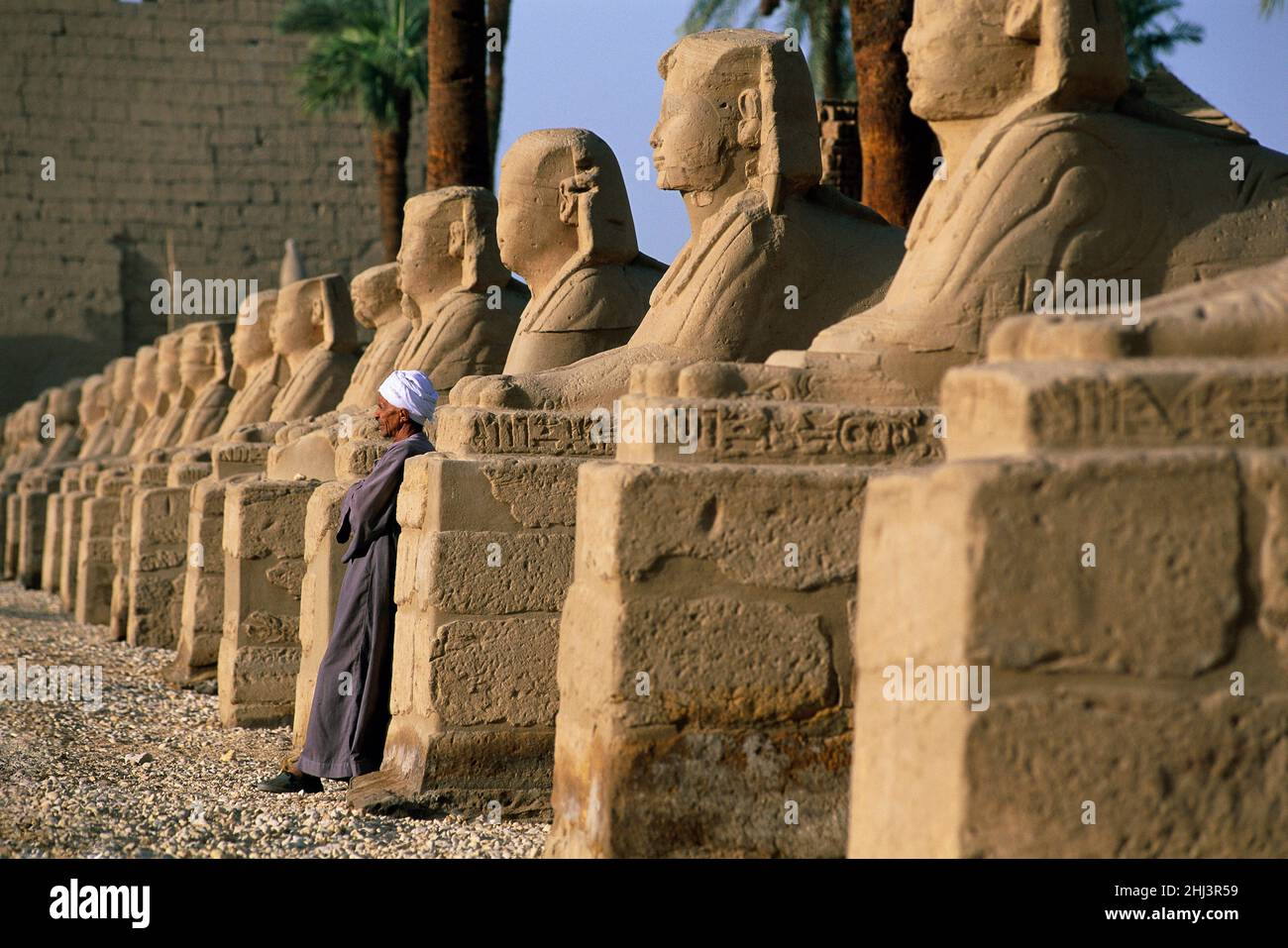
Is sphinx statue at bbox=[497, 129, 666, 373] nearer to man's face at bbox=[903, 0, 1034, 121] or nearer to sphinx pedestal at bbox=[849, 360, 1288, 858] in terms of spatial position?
man's face at bbox=[903, 0, 1034, 121]

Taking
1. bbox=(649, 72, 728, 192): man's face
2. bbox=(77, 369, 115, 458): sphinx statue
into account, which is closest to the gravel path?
bbox=(649, 72, 728, 192): man's face

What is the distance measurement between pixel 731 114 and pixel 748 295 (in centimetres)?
67

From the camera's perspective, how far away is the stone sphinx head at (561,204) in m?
6.16

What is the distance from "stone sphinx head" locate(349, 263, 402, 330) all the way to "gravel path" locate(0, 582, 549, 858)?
2.05m

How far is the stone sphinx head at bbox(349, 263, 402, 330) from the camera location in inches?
338

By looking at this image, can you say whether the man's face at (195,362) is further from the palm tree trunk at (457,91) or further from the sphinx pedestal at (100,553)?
the palm tree trunk at (457,91)

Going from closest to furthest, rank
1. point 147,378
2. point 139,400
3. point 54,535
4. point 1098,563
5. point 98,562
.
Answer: point 1098,563 → point 98,562 → point 54,535 → point 147,378 → point 139,400

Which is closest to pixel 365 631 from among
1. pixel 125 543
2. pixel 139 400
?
pixel 125 543

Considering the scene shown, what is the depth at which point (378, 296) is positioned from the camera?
8.61 meters

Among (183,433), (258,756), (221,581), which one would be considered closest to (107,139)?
(183,433)

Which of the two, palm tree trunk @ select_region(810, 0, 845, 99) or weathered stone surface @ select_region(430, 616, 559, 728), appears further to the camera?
palm tree trunk @ select_region(810, 0, 845, 99)

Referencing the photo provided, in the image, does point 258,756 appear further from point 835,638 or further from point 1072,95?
point 1072,95

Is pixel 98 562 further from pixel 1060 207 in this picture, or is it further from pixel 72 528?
pixel 1060 207

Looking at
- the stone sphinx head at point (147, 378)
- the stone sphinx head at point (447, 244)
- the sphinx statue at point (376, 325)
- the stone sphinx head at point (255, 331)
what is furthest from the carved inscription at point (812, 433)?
the stone sphinx head at point (147, 378)
